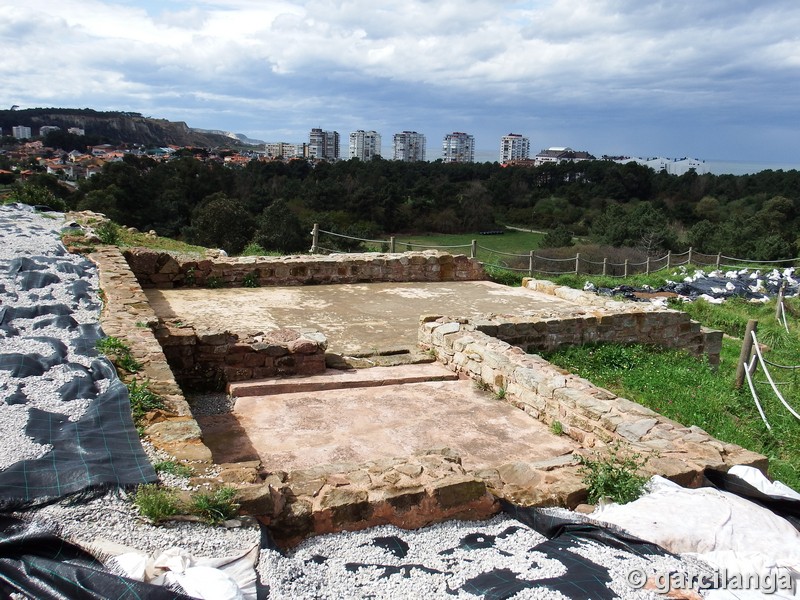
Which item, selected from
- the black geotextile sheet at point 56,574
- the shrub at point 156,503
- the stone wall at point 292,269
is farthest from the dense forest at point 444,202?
the black geotextile sheet at point 56,574

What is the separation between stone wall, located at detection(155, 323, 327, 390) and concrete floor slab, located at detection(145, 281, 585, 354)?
A: 45 cm

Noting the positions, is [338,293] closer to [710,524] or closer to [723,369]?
[723,369]

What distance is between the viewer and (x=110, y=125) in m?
91.6

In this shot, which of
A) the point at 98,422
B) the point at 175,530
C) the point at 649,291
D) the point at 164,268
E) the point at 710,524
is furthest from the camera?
the point at 649,291

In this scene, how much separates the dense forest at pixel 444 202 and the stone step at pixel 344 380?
20898 millimetres

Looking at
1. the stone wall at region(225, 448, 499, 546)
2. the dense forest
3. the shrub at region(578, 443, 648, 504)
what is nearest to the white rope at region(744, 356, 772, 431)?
the shrub at region(578, 443, 648, 504)

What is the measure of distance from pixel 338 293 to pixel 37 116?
9296cm

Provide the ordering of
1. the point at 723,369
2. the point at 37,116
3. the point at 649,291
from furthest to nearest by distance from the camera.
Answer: the point at 37,116 → the point at 649,291 → the point at 723,369

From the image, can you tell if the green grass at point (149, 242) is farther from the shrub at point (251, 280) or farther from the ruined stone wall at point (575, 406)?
the ruined stone wall at point (575, 406)

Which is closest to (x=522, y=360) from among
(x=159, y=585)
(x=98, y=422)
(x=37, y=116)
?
(x=98, y=422)

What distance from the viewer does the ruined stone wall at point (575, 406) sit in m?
4.27

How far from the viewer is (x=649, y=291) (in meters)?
17.9

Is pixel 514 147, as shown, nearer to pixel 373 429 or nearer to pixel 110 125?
pixel 110 125

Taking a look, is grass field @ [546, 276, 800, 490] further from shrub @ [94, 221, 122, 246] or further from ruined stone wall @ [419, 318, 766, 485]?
shrub @ [94, 221, 122, 246]
